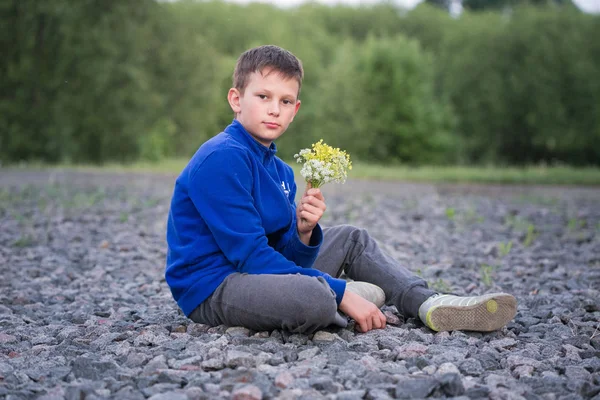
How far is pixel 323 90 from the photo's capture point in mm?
28391

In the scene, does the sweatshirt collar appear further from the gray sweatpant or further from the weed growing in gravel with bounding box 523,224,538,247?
the weed growing in gravel with bounding box 523,224,538,247

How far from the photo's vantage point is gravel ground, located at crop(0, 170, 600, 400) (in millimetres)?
2182

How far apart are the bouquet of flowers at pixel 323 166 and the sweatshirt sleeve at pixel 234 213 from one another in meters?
0.25

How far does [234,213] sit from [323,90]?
85.8 ft

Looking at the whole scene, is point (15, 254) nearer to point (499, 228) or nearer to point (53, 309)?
point (53, 309)

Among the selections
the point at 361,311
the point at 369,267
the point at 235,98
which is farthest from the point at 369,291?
the point at 235,98

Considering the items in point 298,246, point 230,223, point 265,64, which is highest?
point 265,64

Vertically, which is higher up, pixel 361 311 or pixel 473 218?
pixel 361 311

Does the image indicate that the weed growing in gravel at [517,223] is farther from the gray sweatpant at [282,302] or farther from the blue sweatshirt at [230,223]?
→ the blue sweatshirt at [230,223]

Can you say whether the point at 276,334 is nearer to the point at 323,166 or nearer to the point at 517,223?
the point at 323,166

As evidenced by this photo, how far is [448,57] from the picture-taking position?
30656 mm

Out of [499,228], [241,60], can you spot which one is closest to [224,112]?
[499,228]

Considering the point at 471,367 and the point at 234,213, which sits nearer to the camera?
the point at 471,367

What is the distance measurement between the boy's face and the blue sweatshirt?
0.19ft
